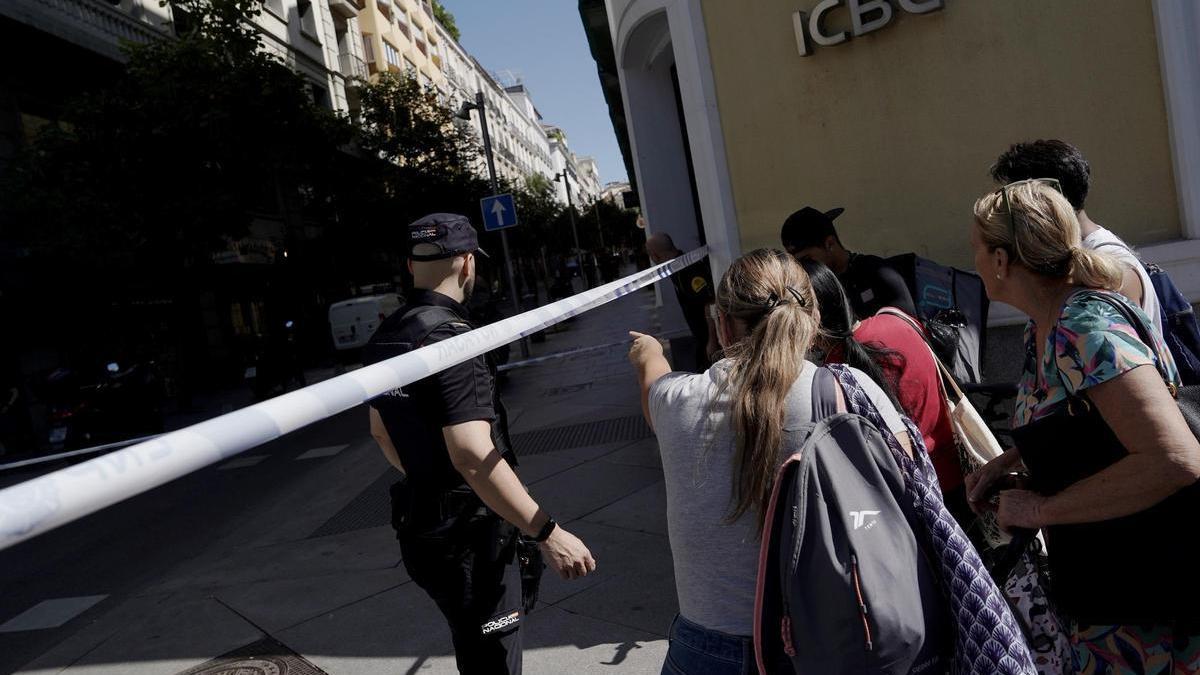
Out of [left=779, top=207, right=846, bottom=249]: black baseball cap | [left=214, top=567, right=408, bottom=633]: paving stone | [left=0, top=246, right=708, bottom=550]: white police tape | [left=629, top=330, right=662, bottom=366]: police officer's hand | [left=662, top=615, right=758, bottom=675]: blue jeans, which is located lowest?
[left=214, top=567, right=408, bottom=633]: paving stone

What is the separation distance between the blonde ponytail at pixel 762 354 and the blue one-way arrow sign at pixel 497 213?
1421 centimetres

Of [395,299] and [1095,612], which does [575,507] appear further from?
[395,299]

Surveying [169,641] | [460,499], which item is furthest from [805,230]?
[169,641]

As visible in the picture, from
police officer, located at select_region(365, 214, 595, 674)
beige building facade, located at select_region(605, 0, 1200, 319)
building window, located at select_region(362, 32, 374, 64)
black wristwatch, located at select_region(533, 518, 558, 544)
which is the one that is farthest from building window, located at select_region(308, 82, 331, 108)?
black wristwatch, located at select_region(533, 518, 558, 544)

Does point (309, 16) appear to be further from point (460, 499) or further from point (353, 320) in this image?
point (460, 499)

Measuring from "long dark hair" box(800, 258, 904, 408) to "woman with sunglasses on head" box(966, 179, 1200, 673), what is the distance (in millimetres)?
417

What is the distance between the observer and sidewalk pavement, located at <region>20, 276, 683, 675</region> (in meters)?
4.00

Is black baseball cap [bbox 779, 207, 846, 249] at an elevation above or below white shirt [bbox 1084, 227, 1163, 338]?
above

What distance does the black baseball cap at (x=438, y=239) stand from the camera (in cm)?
269

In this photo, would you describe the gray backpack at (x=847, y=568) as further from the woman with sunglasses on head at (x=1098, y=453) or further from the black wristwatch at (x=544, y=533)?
the black wristwatch at (x=544, y=533)

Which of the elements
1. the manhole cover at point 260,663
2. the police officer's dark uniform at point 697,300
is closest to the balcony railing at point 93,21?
the police officer's dark uniform at point 697,300

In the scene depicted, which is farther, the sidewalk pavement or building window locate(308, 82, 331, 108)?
building window locate(308, 82, 331, 108)

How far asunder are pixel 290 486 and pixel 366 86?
2399 centimetres

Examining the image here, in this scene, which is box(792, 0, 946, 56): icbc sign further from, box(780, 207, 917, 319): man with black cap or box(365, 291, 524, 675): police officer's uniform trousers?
box(365, 291, 524, 675): police officer's uniform trousers
